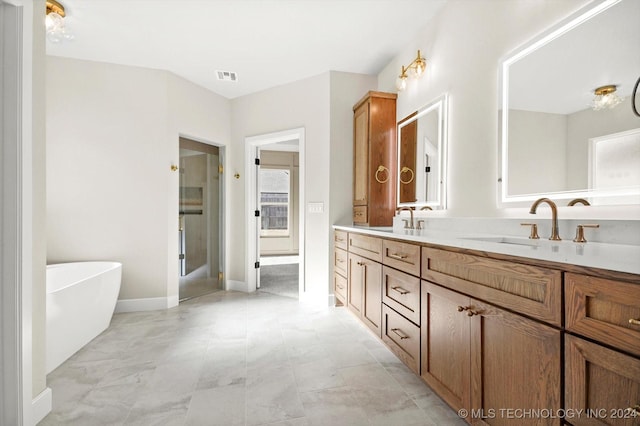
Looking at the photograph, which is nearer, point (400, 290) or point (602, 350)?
point (602, 350)

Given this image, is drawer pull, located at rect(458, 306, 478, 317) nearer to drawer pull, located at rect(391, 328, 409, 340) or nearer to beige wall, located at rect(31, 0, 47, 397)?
drawer pull, located at rect(391, 328, 409, 340)

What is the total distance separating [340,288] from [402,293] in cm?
133

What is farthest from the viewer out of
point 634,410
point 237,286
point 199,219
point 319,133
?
point 237,286

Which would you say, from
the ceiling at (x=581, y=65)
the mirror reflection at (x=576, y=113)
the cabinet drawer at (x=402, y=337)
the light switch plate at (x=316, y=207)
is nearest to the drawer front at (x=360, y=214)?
the light switch plate at (x=316, y=207)

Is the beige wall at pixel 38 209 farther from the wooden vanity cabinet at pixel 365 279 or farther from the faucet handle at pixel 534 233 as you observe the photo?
the faucet handle at pixel 534 233

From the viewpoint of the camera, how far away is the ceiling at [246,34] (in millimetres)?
2273

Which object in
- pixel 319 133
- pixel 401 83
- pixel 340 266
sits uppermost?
pixel 401 83

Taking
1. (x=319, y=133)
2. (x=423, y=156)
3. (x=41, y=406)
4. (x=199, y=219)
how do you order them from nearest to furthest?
(x=41, y=406) < (x=423, y=156) < (x=319, y=133) < (x=199, y=219)

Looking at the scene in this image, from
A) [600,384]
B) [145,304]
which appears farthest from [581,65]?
[145,304]

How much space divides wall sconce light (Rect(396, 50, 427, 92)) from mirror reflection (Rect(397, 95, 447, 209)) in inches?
12.3

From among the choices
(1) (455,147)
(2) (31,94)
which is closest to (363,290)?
(1) (455,147)

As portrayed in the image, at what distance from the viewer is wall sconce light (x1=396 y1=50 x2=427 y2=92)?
2.49 m

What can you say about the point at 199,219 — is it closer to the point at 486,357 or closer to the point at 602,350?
the point at 486,357

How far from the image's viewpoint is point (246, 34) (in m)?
2.65
